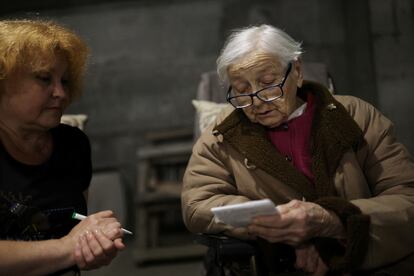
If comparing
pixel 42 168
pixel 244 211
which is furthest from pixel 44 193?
pixel 244 211

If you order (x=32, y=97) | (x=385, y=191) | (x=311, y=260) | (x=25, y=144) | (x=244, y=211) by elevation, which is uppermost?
(x=32, y=97)

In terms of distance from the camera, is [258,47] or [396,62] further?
[396,62]

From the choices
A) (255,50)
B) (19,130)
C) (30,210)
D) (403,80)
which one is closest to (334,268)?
(255,50)

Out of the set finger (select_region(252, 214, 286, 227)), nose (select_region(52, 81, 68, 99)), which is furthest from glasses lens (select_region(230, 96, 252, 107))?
nose (select_region(52, 81, 68, 99))

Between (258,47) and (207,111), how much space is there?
27.6 inches

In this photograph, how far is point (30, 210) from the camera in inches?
56.6

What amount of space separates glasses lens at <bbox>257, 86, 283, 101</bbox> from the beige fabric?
0.19m

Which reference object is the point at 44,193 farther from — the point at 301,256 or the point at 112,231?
the point at 301,256

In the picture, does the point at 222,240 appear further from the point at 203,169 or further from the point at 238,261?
the point at 203,169

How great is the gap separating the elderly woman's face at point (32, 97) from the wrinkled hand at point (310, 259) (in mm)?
832

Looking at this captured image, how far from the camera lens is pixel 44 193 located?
1505 mm

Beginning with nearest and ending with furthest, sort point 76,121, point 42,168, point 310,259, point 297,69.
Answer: point 310,259, point 42,168, point 297,69, point 76,121

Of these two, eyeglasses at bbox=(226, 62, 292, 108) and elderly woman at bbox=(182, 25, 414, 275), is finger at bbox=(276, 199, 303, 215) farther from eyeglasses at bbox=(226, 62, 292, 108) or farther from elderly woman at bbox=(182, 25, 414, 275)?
eyeglasses at bbox=(226, 62, 292, 108)

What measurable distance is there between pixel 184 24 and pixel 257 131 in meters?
2.44
